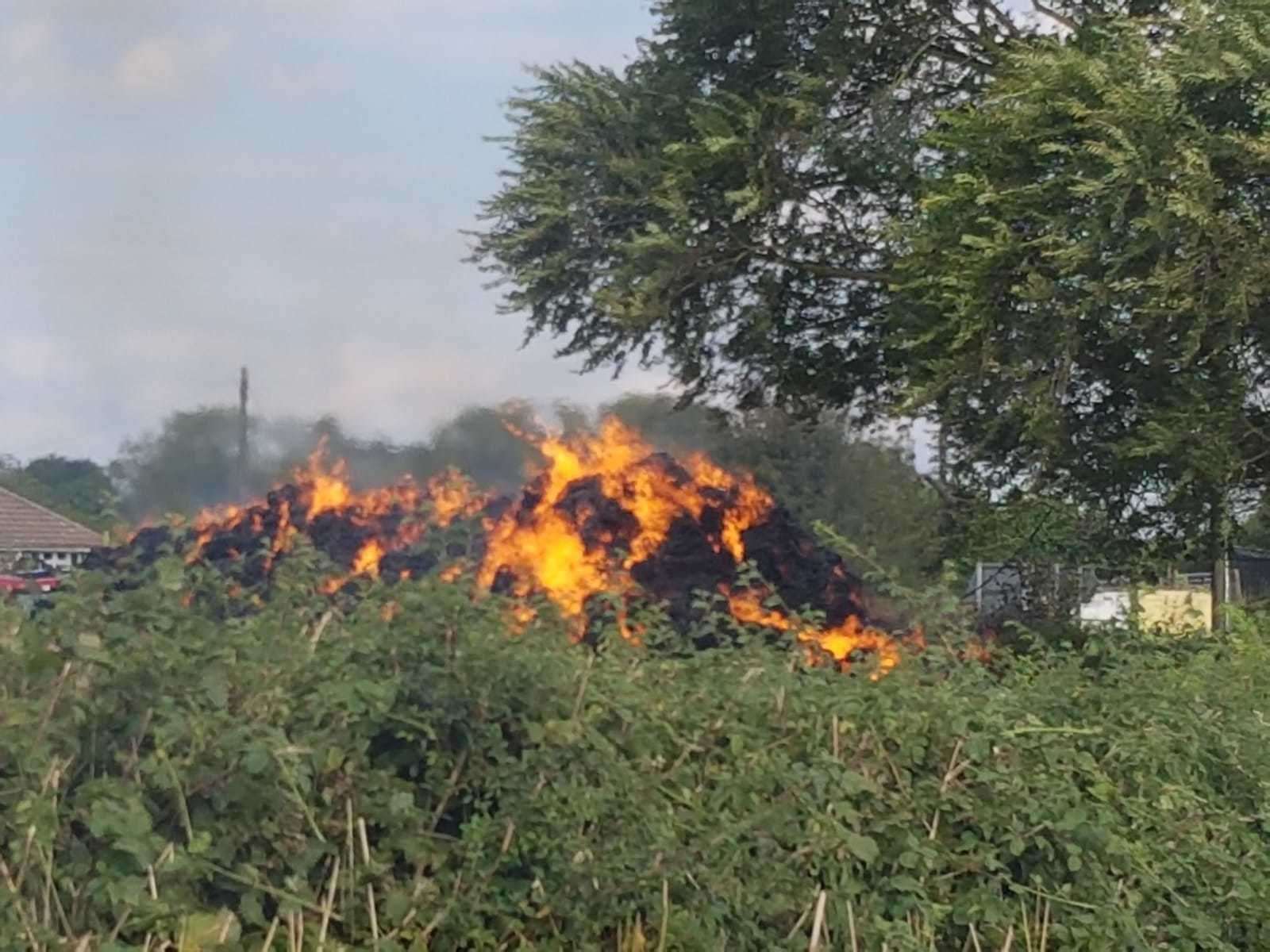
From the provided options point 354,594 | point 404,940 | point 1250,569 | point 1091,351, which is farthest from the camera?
point 1250,569

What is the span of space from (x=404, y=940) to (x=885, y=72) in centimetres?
1162

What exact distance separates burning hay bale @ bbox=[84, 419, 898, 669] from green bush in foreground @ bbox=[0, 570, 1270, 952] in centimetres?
239

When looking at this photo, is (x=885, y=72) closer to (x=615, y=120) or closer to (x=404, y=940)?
(x=615, y=120)

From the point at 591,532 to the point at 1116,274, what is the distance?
3976 millimetres

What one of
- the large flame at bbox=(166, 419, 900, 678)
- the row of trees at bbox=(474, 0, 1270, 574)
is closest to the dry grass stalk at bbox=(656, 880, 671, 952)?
the large flame at bbox=(166, 419, 900, 678)

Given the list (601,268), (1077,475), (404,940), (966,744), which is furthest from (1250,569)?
(404,940)

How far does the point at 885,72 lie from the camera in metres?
13.4

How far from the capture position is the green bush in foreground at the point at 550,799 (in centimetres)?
284

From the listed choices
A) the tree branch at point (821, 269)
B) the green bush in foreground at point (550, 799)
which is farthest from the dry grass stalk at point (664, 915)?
the tree branch at point (821, 269)

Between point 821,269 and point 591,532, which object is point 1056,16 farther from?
point 591,532

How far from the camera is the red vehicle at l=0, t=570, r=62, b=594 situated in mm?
3732

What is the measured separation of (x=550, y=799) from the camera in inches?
126

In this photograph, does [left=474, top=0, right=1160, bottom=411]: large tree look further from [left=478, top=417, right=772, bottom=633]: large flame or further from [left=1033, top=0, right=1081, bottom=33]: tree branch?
[left=478, top=417, right=772, bottom=633]: large flame

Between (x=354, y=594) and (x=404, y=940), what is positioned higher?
(x=354, y=594)
